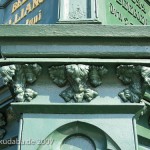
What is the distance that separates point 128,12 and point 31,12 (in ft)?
4.12

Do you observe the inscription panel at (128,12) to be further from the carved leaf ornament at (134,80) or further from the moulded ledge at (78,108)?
the moulded ledge at (78,108)

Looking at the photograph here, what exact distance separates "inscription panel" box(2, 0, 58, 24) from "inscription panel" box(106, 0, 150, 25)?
0.66m

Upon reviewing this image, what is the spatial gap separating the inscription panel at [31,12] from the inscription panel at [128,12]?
66 cm

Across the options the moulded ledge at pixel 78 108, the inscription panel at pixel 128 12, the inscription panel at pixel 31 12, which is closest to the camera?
the moulded ledge at pixel 78 108

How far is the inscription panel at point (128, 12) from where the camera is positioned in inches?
191

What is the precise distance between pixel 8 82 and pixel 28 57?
304 mm

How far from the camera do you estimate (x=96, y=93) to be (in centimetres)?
360

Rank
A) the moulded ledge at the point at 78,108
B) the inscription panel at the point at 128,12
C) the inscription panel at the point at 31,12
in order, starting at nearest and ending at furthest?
the moulded ledge at the point at 78,108 → the inscription panel at the point at 31,12 → the inscription panel at the point at 128,12

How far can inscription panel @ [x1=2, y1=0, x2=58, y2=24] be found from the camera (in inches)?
185

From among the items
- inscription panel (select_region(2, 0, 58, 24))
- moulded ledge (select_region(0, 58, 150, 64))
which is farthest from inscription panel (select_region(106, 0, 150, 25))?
moulded ledge (select_region(0, 58, 150, 64))

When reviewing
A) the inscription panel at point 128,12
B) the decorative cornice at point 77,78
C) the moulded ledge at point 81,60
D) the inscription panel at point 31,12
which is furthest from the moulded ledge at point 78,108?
the inscription panel at point 128,12

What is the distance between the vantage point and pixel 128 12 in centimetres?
521

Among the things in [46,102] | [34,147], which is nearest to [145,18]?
[46,102]

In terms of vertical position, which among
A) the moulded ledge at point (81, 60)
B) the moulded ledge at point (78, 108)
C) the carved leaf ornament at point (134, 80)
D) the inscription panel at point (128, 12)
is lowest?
the moulded ledge at point (78, 108)
